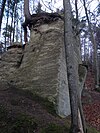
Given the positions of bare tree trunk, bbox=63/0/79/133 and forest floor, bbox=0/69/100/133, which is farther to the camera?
forest floor, bbox=0/69/100/133

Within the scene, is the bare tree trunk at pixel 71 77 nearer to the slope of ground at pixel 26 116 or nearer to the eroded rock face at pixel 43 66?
the slope of ground at pixel 26 116

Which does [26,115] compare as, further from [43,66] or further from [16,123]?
[43,66]

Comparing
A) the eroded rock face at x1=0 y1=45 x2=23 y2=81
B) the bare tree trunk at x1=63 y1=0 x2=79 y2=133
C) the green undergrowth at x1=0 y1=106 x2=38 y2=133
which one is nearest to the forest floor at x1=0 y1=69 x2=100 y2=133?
the green undergrowth at x1=0 y1=106 x2=38 y2=133

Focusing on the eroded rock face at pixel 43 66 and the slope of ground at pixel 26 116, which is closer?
the slope of ground at pixel 26 116

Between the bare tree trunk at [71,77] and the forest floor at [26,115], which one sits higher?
the bare tree trunk at [71,77]

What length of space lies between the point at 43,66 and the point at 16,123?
4.51m

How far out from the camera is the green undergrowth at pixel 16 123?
6.61 meters

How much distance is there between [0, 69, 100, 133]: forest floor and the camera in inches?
266

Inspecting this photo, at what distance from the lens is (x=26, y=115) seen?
729 cm

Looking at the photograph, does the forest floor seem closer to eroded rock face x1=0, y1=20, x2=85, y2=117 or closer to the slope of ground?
the slope of ground

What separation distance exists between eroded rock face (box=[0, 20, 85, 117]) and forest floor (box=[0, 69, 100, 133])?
1.66ft

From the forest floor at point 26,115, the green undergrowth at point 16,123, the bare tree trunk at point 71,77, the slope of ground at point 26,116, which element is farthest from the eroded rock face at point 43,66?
the bare tree trunk at point 71,77

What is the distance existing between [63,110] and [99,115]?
4056 millimetres

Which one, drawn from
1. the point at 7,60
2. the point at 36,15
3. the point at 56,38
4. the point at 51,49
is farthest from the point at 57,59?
the point at 36,15
